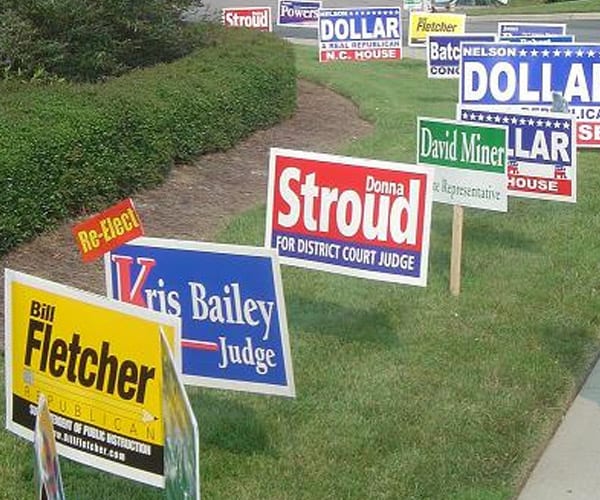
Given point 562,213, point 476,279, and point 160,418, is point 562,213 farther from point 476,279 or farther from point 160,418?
point 160,418

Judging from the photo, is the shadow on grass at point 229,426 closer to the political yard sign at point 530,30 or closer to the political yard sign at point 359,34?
the political yard sign at point 530,30

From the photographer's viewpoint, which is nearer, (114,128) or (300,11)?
(114,128)

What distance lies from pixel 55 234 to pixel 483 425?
4.33 metres

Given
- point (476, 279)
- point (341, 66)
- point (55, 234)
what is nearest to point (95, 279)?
point (55, 234)

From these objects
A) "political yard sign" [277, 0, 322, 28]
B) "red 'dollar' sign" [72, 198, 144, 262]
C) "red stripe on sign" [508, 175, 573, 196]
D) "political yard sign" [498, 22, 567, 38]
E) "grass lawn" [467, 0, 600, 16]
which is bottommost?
"grass lawn" [467, 0, 600, 16]

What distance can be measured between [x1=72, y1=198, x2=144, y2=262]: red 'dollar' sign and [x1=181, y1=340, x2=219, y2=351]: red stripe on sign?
56cm

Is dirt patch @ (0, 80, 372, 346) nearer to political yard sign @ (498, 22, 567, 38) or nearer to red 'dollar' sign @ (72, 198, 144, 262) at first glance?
red 'dollar' sign @ (72, 198, 144, 262)

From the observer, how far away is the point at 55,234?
909 centimetres

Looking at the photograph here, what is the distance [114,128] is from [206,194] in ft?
4.88

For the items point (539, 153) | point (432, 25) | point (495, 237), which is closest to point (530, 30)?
point (432, 25)

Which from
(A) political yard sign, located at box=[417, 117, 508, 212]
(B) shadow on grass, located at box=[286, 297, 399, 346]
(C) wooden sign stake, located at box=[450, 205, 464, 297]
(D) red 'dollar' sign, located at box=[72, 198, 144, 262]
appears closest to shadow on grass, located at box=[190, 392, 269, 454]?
(D) red 'dollar' sign, located at box=[72, 198, 144, 262]

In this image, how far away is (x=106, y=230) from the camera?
5246 millimetres

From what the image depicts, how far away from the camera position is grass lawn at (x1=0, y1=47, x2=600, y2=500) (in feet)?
17.2

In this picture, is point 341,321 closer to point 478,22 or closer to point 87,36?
point 87,36
